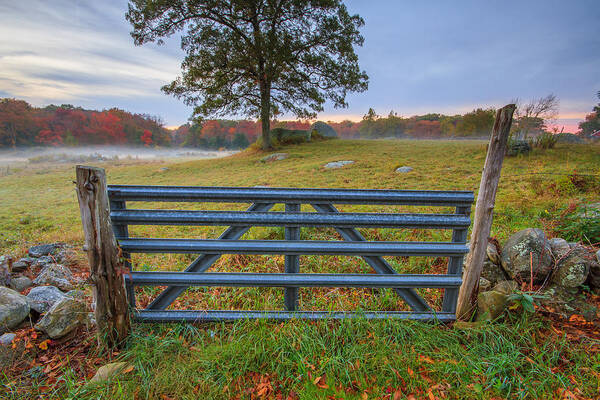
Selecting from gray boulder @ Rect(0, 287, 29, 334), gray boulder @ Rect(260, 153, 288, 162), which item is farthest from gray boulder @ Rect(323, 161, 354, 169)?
gray boulder @ Rect(0, 287, 29, 334)

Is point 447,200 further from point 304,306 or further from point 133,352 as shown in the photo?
point 133,352

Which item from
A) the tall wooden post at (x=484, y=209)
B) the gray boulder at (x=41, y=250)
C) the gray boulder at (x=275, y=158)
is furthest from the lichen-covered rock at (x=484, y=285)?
the gray boulder at (x=275, y=158)

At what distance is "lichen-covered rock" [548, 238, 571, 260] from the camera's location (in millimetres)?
3008

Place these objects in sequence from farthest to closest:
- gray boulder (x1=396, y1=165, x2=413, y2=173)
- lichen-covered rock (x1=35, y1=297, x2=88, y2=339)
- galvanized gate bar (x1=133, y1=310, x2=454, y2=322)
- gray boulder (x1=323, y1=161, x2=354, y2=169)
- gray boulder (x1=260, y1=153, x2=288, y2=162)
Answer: gray boulder (x1=260, y1=153, x2=288, y2=162) < gray boulder (x1=323, y1=161, x2=354, y2=169) < gray boulder (x1=396, y1=165, x2=413, y2=173) < galvanized gate bar (x1=133, y1=310, x2=454, y2=322) < lichen-covered rock (x1=35, y1=297, x2=88, y2=339)

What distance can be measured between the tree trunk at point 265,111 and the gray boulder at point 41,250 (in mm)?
16297

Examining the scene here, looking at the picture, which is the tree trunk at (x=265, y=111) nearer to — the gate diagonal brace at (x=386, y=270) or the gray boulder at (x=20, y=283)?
the gray boulder at (x=20, y=283)

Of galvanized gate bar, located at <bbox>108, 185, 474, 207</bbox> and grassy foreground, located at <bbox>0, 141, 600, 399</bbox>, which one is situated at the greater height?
galvanized gate bar, located at <bbox>108, 185, 474, 207</bbox>

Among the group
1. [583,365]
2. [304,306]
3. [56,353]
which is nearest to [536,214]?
[583,365]

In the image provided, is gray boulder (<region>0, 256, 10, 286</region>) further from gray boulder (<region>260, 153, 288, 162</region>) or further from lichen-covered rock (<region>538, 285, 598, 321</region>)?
gray boulder (<region>260, 153, 288, 162</region>)

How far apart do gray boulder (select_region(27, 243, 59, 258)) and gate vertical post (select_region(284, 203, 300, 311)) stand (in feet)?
12.7

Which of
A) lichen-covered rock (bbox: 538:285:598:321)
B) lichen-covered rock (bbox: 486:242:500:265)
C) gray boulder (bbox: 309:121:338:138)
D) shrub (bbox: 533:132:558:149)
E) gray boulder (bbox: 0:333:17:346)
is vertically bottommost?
gray boulder (bbox: 0:333:17:346)

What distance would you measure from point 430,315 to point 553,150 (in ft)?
38.2

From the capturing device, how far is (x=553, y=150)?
32.8ft

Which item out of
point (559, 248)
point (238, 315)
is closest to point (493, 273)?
point (559, 248)
